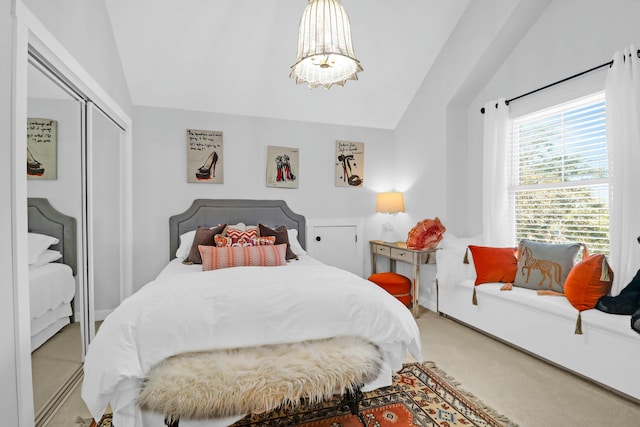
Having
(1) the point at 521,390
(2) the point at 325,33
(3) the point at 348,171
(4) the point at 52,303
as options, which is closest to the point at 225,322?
(4) the point at 52,303

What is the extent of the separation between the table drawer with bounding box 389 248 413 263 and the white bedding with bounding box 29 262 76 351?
2843 millimetres

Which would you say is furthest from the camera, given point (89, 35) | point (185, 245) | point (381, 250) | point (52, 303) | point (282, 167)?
point (381, 250)

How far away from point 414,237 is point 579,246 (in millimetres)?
1388

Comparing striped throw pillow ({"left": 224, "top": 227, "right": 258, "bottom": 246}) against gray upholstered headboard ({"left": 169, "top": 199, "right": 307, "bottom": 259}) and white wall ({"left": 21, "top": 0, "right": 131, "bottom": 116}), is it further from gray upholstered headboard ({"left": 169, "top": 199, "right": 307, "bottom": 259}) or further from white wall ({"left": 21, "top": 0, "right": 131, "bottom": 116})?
white wall ({"left": 21, "top": 0, "right": 131, "bottom": 116})

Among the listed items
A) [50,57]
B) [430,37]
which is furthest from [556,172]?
[50,57]

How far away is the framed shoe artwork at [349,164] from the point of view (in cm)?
417

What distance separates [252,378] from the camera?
1.45 metres

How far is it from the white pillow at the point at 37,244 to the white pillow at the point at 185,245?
1.45 meters

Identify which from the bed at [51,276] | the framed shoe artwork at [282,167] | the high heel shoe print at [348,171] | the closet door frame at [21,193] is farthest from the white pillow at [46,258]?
the high heel shoe print at [348,171]

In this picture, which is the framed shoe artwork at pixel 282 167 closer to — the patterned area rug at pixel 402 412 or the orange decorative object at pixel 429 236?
the orange decorative object at pixel 429 236

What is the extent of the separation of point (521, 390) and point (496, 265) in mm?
1100

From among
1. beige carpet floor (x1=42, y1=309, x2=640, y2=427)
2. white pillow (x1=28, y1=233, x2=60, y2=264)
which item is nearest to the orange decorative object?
beige carpet floor (x1=42, y1=309, x2=640, y2=427)

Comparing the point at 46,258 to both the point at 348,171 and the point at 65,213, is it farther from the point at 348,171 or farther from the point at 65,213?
the point at 348,171

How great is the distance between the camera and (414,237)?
348cm
